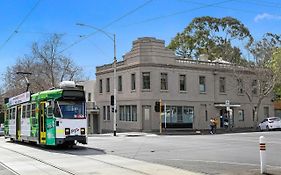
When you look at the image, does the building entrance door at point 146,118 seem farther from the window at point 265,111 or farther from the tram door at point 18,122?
the tram door at point 18,122

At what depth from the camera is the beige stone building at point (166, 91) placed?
48.3m

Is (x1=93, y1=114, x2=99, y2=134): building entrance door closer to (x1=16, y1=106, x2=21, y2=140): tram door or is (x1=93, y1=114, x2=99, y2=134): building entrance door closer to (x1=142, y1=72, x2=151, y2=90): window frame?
(x1=142, y1=72, x2=151, y2=90): window frame

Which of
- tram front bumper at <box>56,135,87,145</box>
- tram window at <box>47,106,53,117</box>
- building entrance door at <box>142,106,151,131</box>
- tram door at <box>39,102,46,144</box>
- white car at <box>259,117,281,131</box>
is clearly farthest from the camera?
white car at <box>259,117,281,131</box>

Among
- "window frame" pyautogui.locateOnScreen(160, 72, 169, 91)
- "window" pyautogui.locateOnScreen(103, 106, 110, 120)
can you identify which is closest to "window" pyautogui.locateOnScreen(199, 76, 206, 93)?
"window frame" pyautogui.locateOnScreen(160, 72, 169, 91)

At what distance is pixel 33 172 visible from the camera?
47.0 feet

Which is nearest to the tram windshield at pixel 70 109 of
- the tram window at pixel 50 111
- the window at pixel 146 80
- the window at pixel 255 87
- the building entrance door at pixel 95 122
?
the tram window at pixel 50 111

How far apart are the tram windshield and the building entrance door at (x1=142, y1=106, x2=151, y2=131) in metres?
24.7

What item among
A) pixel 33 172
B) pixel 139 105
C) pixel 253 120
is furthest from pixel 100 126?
pixel 33 172

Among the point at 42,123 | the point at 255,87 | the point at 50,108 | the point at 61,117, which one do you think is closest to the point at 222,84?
the point at 255,87

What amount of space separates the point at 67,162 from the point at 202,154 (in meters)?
6.25

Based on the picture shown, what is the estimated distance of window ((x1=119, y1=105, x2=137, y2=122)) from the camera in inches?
1926

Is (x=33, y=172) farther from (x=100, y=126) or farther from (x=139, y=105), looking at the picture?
(x=100, y=126)

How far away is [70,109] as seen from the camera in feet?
75.8

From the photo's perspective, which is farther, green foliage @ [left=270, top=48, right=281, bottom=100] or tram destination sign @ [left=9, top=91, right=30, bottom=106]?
green foliage @ [left=270, top=48, right=281, bottom=100]
